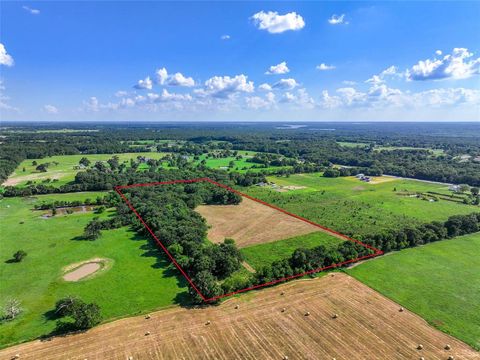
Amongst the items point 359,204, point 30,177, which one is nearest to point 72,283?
point 359,204

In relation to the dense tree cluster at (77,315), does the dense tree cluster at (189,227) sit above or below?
above

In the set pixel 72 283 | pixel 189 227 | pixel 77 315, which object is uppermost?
pixel 189 227

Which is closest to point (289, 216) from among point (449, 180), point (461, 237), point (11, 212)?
point (461, 237)

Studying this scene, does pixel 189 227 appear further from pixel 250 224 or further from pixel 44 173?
pixel 44 173

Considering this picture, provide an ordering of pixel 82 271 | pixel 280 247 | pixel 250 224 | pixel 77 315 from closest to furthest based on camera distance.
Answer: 1. pixel 77 315
2. pixel 82 271
3. pixel 280 247
4. pixel 250 224

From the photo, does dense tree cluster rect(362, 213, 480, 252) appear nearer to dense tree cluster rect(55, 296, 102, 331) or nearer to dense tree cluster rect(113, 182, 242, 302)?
dense tree cluster rect(113, 182, 242, 302)

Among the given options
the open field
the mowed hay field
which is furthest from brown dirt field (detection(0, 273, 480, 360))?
the open field

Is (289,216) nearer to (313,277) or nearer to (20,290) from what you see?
(313,277)

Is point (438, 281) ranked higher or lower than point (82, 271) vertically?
lower

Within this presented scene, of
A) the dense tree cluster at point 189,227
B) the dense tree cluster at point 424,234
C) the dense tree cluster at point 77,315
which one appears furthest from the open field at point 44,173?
the dense tree cluster at point 424,234

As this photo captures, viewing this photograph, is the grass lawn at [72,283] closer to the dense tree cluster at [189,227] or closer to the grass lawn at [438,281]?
the dense tree cluster at [189,227]
